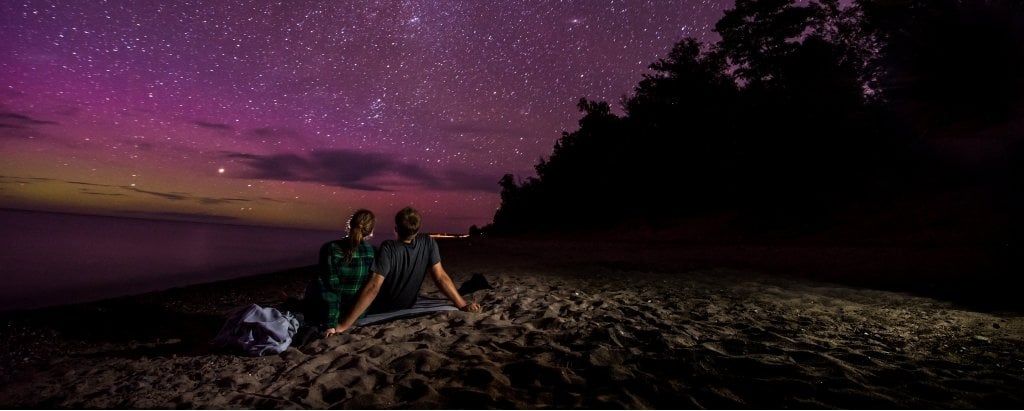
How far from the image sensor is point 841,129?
939 inches

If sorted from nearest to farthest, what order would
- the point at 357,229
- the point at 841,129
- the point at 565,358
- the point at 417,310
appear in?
the point at 565,358
the point at 357,229
the point at 417,310
the point at 841,129

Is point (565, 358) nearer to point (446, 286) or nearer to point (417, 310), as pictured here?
point (446, 286)

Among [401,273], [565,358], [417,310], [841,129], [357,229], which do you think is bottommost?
[565,358]

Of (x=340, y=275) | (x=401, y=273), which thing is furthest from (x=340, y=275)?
(x=401, y=273)

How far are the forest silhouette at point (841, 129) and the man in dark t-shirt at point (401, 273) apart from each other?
1453 cm

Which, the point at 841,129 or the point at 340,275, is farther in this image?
the point at 841,129

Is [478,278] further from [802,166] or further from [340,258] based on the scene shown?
[802,166]

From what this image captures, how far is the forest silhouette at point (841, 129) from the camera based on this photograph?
1858cm

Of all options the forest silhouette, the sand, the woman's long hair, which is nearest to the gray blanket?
the sand

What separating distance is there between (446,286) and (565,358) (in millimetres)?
2057

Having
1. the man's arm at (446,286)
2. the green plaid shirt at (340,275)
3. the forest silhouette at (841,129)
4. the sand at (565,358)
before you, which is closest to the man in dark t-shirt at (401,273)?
the man's arm at (446,286)

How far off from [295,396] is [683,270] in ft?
32.1

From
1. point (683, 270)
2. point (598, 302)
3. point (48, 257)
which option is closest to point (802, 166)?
point (683, 270)

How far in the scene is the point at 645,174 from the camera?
34.1 metres
